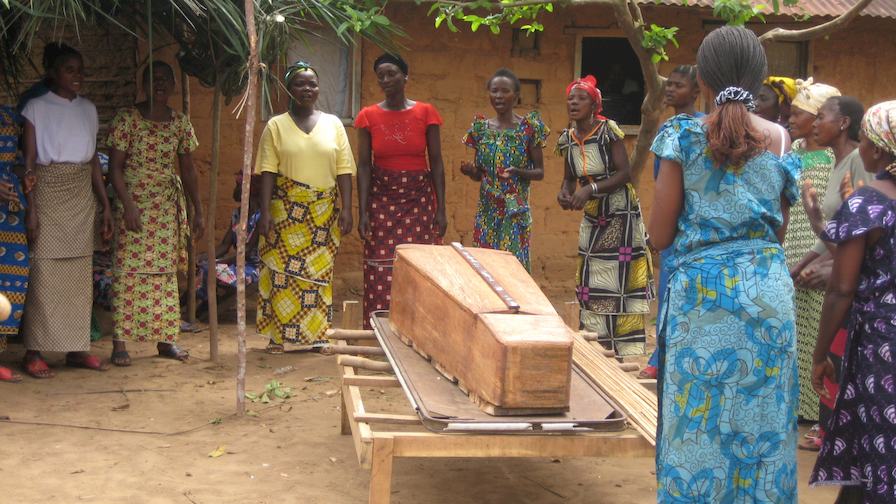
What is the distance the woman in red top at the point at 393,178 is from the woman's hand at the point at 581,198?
1159 millimetres

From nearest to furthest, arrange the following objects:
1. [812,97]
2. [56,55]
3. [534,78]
Result: 1. [812,97]
2. [56,55]
3. [534,78]

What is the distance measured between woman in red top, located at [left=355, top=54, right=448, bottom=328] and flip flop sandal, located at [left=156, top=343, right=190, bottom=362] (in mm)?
1268

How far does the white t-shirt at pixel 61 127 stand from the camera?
239 inches

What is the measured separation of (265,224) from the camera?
268 inches

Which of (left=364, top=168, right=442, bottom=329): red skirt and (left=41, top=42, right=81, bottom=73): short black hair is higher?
(left=41, top=42, right=81, bottom=73): short black hair

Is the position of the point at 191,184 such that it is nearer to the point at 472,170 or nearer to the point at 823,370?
the point at 472,170

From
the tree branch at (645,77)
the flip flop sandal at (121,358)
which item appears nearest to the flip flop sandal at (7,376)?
the flip flop sandal at (121,358)

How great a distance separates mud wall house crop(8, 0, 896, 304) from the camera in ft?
28.2

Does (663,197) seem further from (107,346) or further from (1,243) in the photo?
(107,346)

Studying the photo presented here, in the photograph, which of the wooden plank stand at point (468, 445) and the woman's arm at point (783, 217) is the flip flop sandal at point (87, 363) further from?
the woman's arm at point (783, 217)

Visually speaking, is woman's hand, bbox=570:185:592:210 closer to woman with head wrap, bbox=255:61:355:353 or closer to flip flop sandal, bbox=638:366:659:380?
flip flop sandal, bbox=638:366:659:380

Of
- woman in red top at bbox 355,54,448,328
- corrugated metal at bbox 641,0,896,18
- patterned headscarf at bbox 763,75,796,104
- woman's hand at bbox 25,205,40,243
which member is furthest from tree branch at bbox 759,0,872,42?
woman's hand at bbox 25,205,40,243

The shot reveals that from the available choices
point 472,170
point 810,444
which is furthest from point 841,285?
point 472,170

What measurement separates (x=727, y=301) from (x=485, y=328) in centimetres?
104
